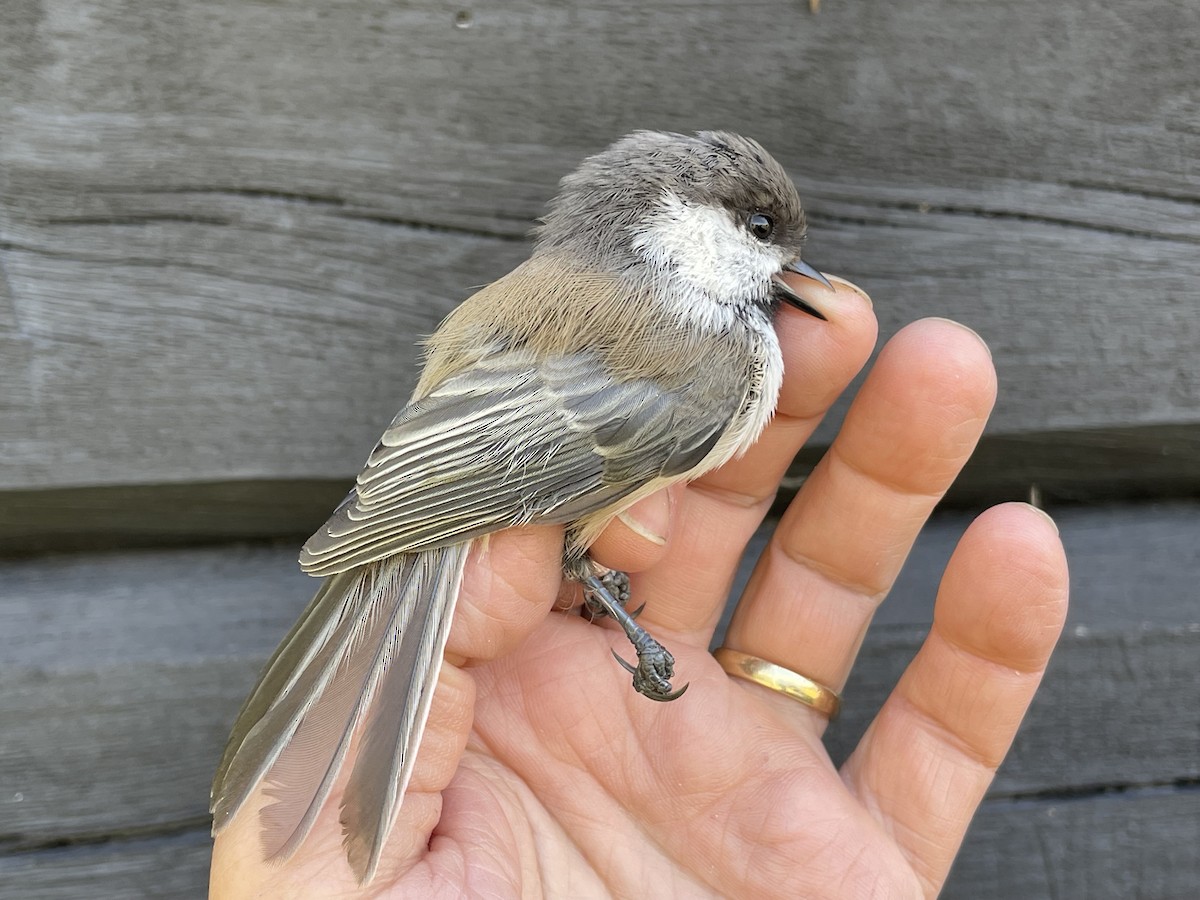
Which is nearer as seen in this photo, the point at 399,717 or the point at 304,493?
the point at 399,717

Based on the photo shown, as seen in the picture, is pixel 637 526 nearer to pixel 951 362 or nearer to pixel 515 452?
pixel 515 452

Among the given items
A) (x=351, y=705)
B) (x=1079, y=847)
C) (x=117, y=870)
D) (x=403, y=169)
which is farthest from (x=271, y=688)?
(x=1079, y=847)

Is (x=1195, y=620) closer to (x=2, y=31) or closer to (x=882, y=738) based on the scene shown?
(x=882, y=738)

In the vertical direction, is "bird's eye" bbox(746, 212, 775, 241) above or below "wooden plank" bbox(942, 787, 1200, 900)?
above

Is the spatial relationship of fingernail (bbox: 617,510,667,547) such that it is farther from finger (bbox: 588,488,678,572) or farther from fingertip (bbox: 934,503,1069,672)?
fingertip (bbox: 934,503,1069,672)


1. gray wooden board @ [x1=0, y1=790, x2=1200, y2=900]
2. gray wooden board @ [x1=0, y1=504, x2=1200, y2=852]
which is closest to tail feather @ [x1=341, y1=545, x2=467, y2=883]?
gray wooden board @ [x1=0, y1=504, x2=1200, y2=852]

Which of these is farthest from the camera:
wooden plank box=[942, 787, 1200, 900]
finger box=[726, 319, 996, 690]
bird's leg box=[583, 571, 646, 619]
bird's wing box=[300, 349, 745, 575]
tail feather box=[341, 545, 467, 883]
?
wooden plank box=[942, 787, 1200, 900]
